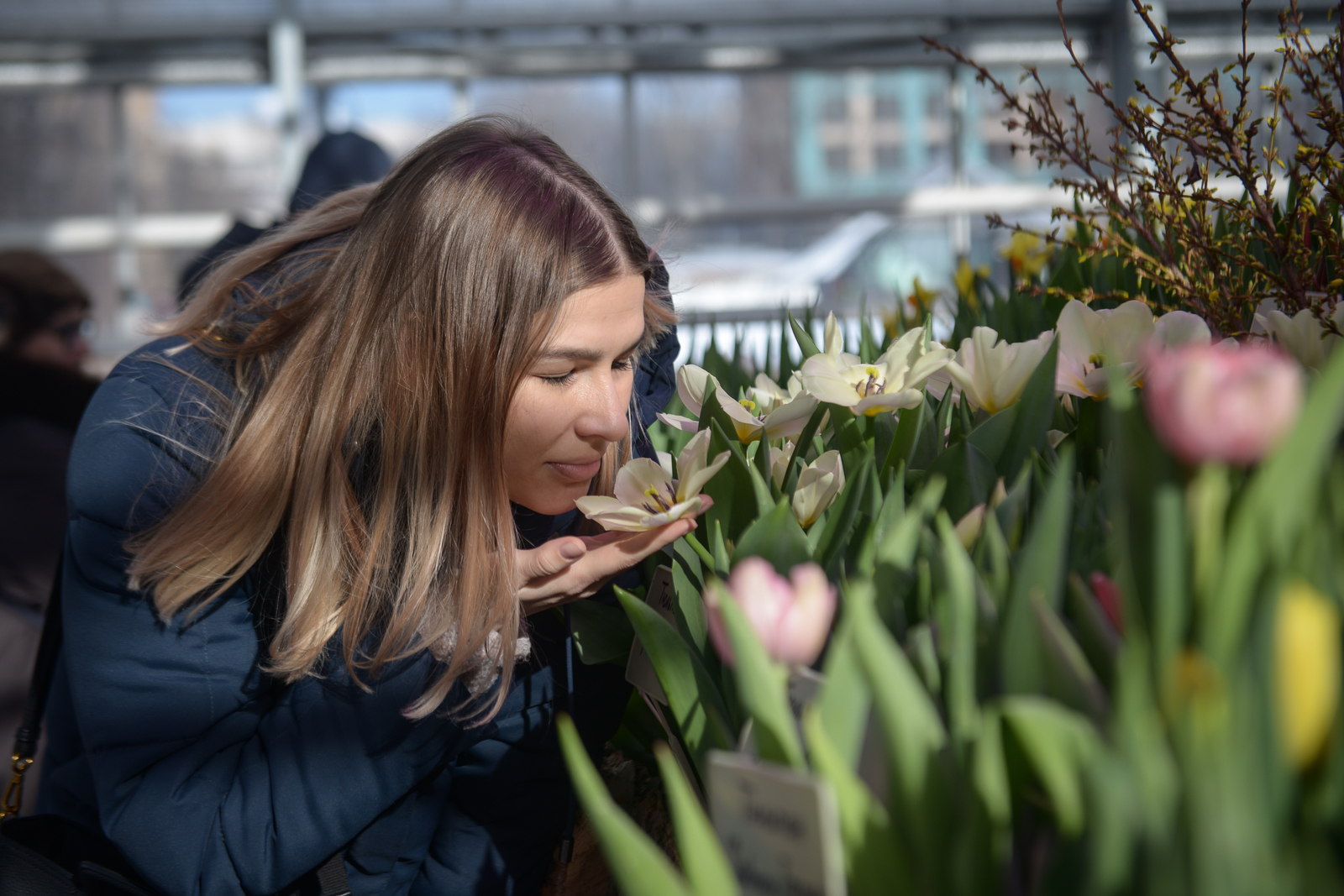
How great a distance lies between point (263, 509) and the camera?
895mm

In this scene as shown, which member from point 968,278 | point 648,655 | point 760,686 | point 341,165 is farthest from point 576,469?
point 341,165

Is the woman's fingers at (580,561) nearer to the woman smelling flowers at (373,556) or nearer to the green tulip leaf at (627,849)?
the woman smelling flowers at (373,556)

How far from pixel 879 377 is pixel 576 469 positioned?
0.30 m

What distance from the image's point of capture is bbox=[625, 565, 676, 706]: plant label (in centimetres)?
66

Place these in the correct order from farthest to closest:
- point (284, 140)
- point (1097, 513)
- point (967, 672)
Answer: point (284, 140)
point (1097, 513)
point (967, 672)

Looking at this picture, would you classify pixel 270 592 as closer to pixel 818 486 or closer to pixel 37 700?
pixel 37 700

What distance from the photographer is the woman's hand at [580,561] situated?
675 millimetres

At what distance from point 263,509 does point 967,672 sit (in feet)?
2.33

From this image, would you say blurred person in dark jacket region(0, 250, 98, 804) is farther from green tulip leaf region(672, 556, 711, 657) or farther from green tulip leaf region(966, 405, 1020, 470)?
green tulip leaf region(966, 405, 1020, 470)

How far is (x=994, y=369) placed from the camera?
687mm

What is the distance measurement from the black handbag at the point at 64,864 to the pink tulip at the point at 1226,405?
2.69ft

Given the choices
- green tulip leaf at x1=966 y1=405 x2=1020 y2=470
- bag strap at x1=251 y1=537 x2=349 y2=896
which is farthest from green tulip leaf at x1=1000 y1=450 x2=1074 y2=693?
bag strap at x1=251 y1=537 x2=349 y2=896

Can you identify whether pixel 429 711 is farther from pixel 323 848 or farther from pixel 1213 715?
pixel 1213 715

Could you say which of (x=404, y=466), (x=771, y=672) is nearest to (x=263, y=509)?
(x=404, y=466)
